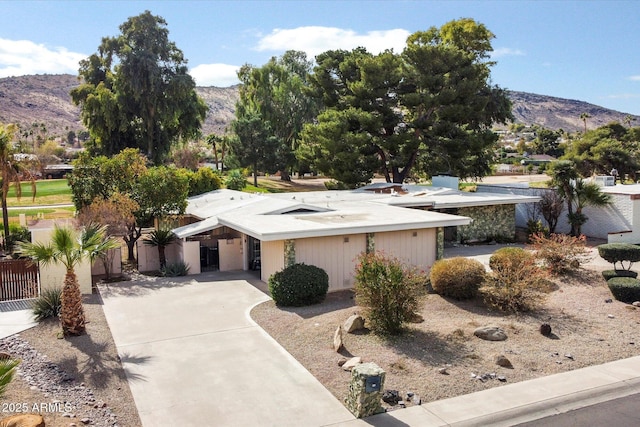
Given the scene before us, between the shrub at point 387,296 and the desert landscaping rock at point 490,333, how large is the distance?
5.25 feet

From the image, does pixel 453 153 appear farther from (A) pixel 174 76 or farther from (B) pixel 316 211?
(A) pixel 174 76

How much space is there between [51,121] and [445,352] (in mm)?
186125

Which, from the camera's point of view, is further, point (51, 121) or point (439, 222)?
point (51, 121)

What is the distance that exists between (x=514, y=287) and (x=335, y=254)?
6.34 m

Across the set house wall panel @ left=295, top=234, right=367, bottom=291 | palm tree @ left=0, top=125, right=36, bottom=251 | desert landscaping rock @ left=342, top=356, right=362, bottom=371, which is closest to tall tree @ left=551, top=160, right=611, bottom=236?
house wall panel @ left=295, top=234, right=367, bottom=291

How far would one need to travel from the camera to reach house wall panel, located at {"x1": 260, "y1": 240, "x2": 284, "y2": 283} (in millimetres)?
18625

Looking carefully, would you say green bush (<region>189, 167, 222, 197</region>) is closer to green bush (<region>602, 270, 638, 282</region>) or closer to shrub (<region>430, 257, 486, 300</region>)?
shrub (<region>430, 257, 486, 300</region>)

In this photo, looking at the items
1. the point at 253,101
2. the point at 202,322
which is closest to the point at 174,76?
the point at 253,101

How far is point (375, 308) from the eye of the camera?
13086mm

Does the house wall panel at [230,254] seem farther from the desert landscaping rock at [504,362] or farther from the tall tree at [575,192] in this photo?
the tall tree at [575,192]

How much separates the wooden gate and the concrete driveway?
2.32 meters

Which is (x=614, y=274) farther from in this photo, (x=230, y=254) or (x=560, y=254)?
(x=230, y=254)

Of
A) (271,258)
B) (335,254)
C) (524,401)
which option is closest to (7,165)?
(271,258)

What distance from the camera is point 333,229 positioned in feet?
60.1
